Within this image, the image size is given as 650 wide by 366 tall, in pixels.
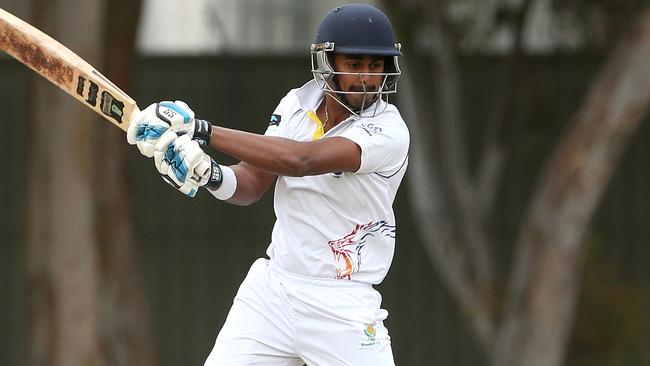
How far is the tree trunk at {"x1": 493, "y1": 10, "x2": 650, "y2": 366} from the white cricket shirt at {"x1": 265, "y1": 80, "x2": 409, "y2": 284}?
4.44 metres

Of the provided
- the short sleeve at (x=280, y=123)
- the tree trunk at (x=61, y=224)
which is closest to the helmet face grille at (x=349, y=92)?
the short sleeve at (x=280, y=123)

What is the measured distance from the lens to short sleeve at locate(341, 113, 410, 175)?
4875 mm

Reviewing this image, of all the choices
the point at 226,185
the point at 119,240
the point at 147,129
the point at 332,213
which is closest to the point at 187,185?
the point at 147,129

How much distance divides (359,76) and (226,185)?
64 cm

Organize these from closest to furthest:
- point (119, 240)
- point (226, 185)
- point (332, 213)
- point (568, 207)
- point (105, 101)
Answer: point (105, 101)
point (332, 213)
point (226, 185)
point (568, 207)
point (119, 240)

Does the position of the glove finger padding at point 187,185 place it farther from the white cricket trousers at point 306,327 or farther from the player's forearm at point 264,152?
the white cricket trousers at point 306,327

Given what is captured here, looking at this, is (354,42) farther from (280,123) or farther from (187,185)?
(187,185)

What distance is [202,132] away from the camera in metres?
4.68

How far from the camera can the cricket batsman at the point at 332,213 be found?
486 cm

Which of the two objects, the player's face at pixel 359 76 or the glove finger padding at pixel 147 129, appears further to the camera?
the player's face at pixel 359 76

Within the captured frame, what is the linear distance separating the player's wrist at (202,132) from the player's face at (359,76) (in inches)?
22.6

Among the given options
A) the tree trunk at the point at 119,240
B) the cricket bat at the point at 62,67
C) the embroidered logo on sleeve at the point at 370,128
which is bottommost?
the tree trunk at the point at 119,240

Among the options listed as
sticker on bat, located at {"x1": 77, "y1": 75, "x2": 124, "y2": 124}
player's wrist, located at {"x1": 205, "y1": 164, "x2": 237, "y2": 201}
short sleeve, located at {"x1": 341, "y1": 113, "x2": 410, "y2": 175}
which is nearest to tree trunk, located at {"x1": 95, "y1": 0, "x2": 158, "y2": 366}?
player's wrist, located at {"x1": 205, "y1": 164, "x2": 237, "y2": 201}

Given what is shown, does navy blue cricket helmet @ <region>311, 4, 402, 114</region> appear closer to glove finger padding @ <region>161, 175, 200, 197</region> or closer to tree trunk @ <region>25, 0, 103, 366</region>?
glove finger padding @ <region>161, 175, 200, 197</region>
